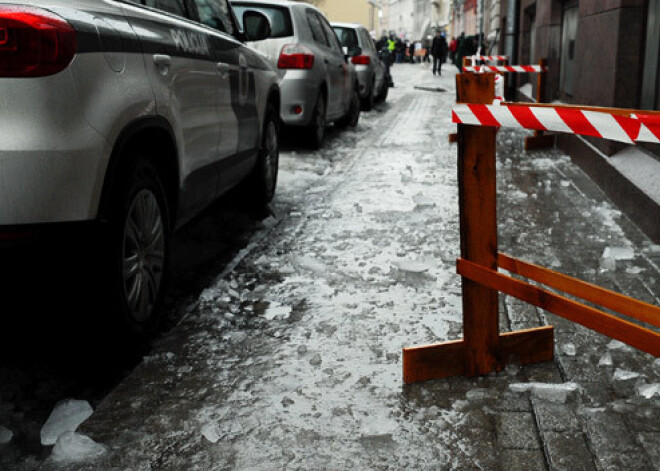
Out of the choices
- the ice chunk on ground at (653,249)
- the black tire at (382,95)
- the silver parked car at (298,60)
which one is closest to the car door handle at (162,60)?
the ice chunk on ground at (653,249)

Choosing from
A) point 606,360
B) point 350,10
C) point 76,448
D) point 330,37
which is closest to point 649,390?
point 606,360

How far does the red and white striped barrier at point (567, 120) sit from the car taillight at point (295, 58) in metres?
6.96

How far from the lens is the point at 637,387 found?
342 cm

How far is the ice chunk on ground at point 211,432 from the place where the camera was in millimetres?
3004

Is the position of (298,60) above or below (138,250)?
above

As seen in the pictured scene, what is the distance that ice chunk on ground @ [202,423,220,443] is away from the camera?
3.00 meters

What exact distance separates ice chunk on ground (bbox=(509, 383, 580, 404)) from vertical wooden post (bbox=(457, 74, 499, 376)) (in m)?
0.20

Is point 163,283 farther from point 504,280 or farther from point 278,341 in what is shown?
point 504,280

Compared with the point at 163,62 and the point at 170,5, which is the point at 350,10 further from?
the point at 163,62

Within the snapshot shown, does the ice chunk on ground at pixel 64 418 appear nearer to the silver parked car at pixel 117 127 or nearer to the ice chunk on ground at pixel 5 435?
the ice chunk on ground at pixel 5 435

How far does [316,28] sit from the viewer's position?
1135 cm

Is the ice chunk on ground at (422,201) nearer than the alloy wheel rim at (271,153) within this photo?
No

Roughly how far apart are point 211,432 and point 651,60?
577cm

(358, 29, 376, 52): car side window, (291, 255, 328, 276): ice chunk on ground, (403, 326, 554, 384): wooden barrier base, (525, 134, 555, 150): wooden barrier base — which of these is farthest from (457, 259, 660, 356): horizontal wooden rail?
(358, 29, 376, 52): car side window
